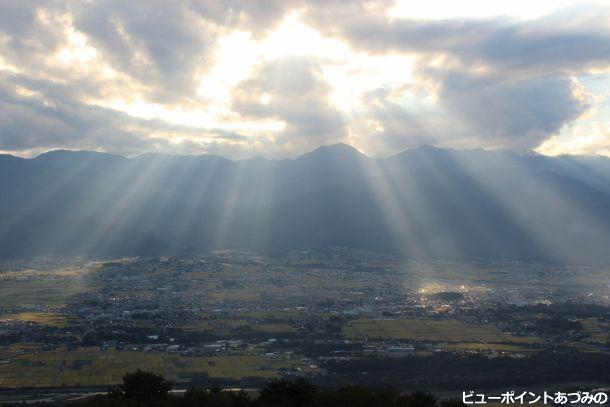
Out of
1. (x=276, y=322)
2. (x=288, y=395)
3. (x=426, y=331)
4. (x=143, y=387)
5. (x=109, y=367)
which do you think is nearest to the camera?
(x=288, y=395)

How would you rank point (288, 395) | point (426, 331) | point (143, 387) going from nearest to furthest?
point (288, 395) < point (143, 387) < point (426, 331)

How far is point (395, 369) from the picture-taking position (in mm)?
45375

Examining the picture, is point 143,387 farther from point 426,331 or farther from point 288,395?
point 426,331

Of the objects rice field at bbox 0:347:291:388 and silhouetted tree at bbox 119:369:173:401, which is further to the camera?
→ rice field at bbox 0:347:291:388

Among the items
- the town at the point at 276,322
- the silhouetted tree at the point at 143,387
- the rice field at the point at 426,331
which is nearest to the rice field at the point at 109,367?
the town at the point at 276,322

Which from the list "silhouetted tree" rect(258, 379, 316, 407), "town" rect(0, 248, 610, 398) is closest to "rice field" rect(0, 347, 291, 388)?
"town" rect(0, 248, 610, 398)

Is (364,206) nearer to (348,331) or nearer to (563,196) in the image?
(563,196)

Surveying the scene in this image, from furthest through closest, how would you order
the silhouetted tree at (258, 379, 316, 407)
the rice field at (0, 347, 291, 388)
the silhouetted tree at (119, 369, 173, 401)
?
the rice field at (0, 347, 291, 388), the silhouetted tree at (119, 369, 173, 401), the silhouetted tree at (258, 379, 316, 407)

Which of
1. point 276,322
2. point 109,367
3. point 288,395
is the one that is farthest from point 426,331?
point 288,395

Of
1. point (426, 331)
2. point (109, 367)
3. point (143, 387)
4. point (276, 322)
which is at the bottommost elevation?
point (109, 367)

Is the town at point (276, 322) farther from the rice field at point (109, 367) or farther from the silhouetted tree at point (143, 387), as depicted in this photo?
the silhouetted tree at point (143, 387)

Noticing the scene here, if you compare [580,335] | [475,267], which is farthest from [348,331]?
[475,267]

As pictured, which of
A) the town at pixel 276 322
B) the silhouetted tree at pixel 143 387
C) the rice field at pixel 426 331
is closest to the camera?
the silhouetted tree at pixel 143 387

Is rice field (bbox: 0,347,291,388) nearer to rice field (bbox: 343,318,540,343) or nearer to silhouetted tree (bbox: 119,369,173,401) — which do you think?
silhouetted tree (bbox: 119,369,173,401)
